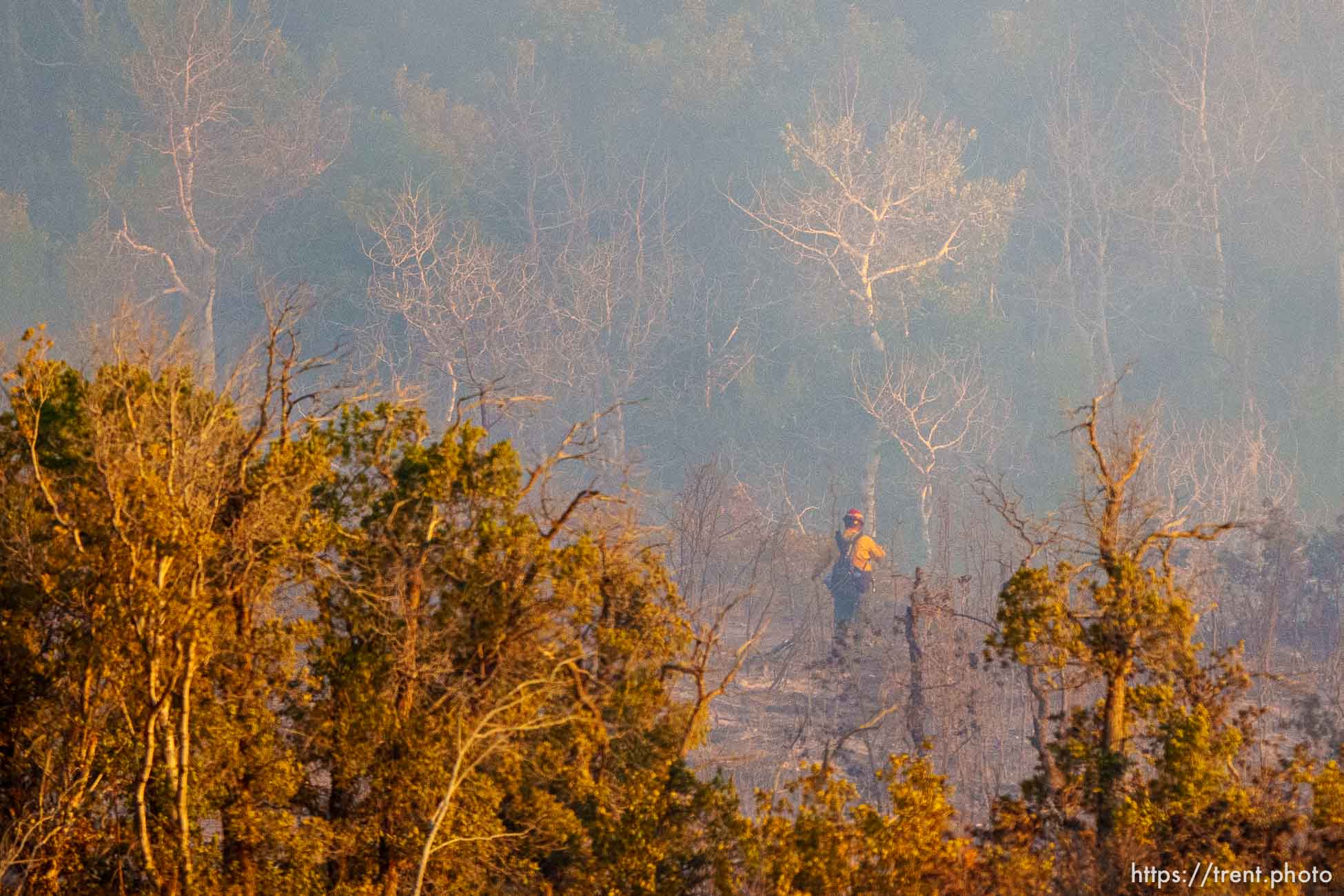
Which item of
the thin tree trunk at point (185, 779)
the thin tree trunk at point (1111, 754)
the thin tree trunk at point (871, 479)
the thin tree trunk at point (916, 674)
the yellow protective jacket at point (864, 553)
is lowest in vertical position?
the thin tree trunk at point (185, 779)

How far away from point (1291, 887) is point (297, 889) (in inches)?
232

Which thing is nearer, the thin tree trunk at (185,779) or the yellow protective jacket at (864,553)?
the thin tree trunk at (185,779)

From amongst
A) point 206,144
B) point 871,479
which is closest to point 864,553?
point 871,479

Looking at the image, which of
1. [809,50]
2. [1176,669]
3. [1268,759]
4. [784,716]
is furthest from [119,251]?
[1176,669]

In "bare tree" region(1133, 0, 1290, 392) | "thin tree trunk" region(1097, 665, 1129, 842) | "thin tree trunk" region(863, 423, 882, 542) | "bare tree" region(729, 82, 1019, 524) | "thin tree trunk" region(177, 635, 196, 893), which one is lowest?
"thin tree trunk" region(177, 635, 196, 893)

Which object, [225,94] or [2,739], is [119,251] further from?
[2,739]

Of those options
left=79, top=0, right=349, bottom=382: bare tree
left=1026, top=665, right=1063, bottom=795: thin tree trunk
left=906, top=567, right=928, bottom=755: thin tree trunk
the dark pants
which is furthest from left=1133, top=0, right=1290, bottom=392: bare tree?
left=1026, top=665, right=1063, bottom=795: thin tree trunk

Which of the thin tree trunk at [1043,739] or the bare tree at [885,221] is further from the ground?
the bare tree at [885,221]

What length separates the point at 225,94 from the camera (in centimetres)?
4381

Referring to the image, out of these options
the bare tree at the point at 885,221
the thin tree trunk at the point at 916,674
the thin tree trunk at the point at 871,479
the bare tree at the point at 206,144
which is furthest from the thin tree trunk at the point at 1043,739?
the bare tree at the point at 206,144

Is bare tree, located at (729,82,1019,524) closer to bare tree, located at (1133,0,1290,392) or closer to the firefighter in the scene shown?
bare tree, located at (1133,0,1290,392)

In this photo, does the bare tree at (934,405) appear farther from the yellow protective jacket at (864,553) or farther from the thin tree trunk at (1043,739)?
the thin tree trunk at (1043,739)

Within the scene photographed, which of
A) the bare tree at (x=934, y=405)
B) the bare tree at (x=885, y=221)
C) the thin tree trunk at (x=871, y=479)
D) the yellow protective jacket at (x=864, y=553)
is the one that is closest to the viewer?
the yellow protective jacket at (x=864, y=553)

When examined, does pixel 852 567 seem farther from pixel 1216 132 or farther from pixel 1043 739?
pixel 1216 132
